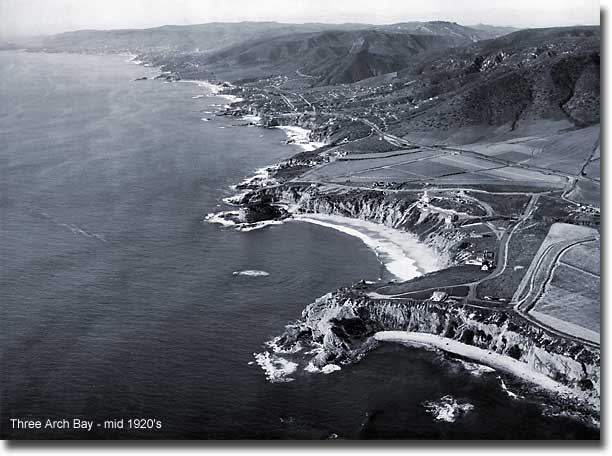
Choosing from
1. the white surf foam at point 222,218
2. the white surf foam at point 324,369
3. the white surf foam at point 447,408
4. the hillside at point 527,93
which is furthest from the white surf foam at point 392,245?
the hillside at point 527,93

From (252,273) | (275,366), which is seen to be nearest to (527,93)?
(252,273)

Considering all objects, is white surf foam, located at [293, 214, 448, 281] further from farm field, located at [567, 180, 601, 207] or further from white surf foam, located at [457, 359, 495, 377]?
farm field, located at [567, 180, 601, 207]

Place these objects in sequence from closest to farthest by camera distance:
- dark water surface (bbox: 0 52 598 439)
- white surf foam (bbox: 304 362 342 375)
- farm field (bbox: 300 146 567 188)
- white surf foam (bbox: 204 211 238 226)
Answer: dark water surface (bbox: 0 52 598 439) < white surf foam (bbox: 304 362 342 375) < white surf foam (bbox: 204 211 238 226) < farm field (bbox: 300 146 567 188)

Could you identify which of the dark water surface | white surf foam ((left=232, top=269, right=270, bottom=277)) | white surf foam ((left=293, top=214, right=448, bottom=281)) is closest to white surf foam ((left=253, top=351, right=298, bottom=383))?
the dark water surface

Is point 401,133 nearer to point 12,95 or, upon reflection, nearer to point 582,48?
point 582,48

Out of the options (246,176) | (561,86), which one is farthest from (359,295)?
(561,86)

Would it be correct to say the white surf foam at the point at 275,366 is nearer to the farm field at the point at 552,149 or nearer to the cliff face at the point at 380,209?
the cliff face at the point at 380,209
